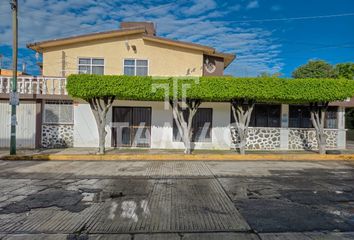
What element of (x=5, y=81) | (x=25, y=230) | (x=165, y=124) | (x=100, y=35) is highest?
(x=100, y=35)

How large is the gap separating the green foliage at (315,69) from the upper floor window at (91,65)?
31484mm

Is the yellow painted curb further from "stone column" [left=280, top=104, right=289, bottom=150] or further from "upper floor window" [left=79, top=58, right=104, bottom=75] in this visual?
"upper floor window" [left=79, top=58, right=104, bottom=75]

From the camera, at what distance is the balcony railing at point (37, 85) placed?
15.2m

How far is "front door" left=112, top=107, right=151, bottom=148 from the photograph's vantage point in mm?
15883

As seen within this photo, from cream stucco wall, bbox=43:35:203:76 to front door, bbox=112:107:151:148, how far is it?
2411 mm

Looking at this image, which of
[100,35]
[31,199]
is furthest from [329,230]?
[100,35]

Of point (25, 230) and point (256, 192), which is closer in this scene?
point (25, 230)

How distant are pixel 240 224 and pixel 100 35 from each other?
46.2 feet

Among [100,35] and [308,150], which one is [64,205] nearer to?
[100,35]

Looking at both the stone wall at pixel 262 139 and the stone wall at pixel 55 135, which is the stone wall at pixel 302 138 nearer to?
the stone wall at pixel 262 139

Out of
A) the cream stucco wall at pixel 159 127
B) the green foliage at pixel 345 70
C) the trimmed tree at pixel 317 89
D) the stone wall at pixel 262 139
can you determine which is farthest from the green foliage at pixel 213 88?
the green foliage at pixel 345 70

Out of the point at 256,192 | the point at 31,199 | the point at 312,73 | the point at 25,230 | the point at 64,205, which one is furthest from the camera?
the point at 312,73

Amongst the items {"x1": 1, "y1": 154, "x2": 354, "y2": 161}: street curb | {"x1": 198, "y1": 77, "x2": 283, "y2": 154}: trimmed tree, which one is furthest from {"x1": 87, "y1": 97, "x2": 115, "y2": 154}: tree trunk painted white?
{"x1": 198, "y1": 77, "x2": 283, "y2": 154}: trimmed tree

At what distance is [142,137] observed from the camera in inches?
626
